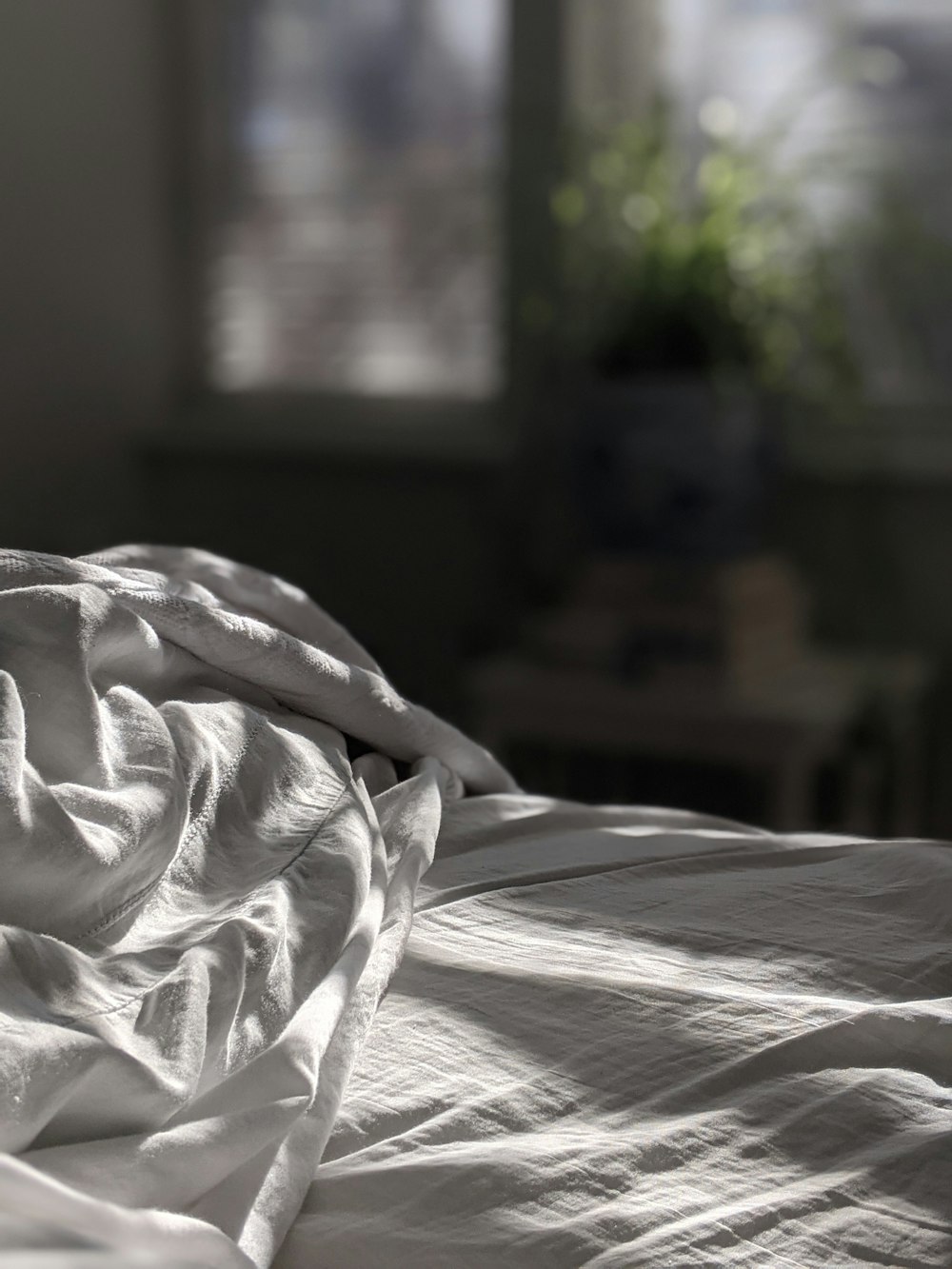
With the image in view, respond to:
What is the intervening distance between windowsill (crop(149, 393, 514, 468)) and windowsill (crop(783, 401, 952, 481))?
502mm

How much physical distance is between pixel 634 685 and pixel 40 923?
1.51 m

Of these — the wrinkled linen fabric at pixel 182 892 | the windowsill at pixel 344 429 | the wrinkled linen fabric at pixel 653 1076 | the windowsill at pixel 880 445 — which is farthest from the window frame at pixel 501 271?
the wrinkled linen fabric at pixel 653 1076

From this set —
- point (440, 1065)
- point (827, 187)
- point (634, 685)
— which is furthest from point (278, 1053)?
point (827, 187)

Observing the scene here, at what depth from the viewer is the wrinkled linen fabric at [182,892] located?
1.64ft

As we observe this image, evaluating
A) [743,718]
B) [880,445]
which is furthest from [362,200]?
[743,718]

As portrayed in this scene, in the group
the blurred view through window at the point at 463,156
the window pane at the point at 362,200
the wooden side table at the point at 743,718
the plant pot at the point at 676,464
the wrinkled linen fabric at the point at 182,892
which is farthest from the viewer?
the window pane at the point at 362,200

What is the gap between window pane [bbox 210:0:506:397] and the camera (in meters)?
2.50

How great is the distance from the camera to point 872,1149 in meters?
0.58

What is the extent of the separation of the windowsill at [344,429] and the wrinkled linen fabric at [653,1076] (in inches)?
68.8

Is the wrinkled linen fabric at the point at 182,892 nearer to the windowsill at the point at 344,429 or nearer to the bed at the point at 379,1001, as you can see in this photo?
the bed at the point at 379,1001

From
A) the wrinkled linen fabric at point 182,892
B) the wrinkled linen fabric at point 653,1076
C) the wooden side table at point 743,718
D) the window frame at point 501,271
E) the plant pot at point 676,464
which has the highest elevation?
the window frame at point 501,271

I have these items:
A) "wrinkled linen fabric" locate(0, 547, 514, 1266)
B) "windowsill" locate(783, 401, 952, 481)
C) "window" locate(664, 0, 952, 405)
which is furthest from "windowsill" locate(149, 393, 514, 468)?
"wrinkled linen fabric" locate(0, 547, 514, 1266)

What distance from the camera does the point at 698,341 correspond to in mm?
2135

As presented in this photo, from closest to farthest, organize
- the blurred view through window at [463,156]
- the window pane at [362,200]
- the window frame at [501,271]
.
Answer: the blurred view through window at [463,156], the window frame at [501,271], the window pane at [362,200]
